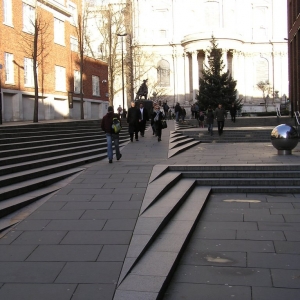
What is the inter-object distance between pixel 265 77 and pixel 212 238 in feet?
235

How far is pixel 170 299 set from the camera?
16.8 ft

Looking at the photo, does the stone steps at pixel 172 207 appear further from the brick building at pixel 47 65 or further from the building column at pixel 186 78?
the building column at pixel 186 78

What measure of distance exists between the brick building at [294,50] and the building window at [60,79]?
58.8 ft

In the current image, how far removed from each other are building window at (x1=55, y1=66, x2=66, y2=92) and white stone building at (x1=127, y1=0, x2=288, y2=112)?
3729 centimetres

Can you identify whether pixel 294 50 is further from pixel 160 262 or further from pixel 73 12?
pixel 160 262

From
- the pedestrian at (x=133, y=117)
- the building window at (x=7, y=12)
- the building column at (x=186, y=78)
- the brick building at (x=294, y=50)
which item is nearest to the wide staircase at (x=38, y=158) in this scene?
the pedestrian at (x=133, y=117)

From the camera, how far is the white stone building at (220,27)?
73.4 metres

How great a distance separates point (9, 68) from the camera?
28547 mm

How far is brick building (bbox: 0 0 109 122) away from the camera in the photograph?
92.9ft

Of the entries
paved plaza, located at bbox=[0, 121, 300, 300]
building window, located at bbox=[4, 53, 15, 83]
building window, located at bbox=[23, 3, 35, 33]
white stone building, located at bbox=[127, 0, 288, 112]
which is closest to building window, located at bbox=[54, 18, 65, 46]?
building window, located at bbox=[23, 3, 35, 33]

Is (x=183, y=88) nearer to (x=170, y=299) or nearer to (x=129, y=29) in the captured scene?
(x=129, y=29)

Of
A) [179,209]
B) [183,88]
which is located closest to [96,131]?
[179,209]

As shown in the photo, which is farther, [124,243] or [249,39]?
[249,39]

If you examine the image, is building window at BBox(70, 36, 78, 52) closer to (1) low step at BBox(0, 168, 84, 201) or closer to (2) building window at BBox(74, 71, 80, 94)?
(2) building window at BBox(74, 71, 80, 94)
